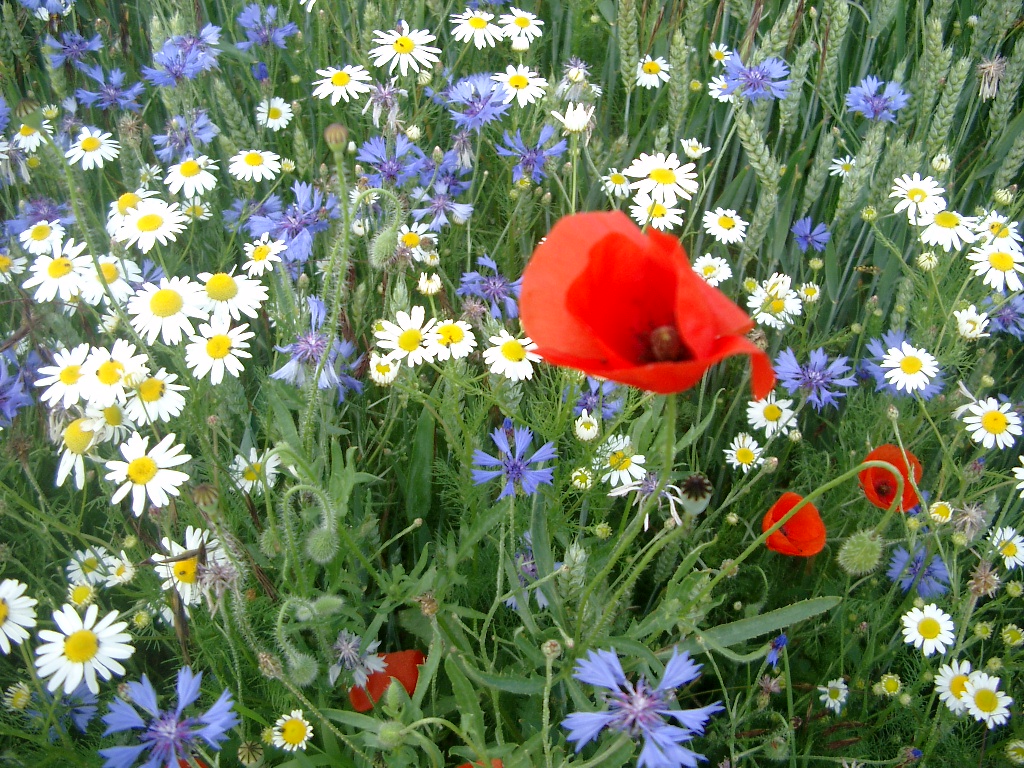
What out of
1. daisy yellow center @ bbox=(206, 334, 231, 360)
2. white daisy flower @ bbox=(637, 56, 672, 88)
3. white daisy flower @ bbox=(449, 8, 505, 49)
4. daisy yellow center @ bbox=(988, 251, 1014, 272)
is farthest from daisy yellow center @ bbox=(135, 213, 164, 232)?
daisy yellow center @ bbox=(988, 251, 1014, 272)

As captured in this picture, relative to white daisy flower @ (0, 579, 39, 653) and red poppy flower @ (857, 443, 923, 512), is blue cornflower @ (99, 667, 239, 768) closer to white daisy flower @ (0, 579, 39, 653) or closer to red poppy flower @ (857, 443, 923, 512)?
white daisy flower @ (0, 579, 39, 653)

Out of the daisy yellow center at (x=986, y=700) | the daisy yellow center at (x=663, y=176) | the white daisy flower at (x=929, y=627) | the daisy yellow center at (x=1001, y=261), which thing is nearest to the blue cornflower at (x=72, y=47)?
the daisy yellow center at (x=663, y=176)

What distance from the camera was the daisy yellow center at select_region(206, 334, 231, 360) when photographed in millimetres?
1362

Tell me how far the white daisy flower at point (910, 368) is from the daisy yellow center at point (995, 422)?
12 cm

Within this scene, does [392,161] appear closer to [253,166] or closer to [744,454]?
[253,166]

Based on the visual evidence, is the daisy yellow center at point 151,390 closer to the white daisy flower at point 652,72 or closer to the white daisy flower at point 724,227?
the white daisy flower at point 724,227

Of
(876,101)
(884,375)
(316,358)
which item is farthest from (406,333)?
(876,101)

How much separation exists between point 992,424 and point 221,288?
146cm

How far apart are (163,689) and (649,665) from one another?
882 millimetres

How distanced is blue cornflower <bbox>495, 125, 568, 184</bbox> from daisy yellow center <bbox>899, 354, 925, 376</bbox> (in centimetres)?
84

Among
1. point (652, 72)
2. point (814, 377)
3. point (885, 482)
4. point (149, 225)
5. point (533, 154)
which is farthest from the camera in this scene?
point (652, 72)

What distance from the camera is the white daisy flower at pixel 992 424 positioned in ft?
4.94

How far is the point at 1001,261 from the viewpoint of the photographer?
5.40 ft

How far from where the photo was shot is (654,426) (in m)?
1.27
